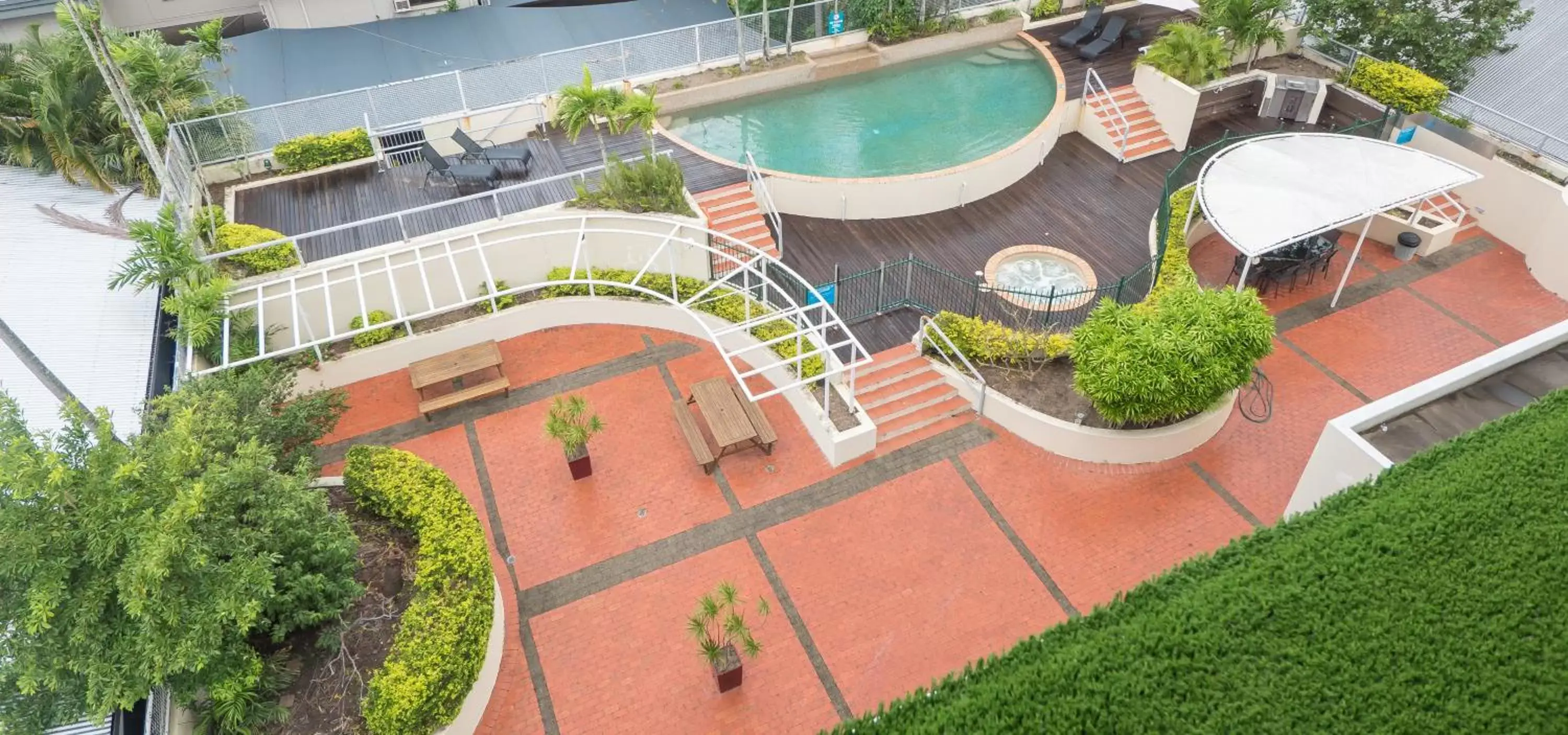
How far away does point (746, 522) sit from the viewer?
15.1m

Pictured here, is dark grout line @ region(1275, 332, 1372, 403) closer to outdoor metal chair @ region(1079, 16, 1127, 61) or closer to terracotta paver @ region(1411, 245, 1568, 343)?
terracotta paver @ region(1411, 245, 1568, 343)

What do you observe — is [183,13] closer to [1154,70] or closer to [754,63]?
[754,63]

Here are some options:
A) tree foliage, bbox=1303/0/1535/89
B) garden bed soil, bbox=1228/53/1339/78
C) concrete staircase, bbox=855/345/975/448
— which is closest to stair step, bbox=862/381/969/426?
concrete staircase, bbox=855/345/975/448

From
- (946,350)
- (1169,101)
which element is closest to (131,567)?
(946,350)

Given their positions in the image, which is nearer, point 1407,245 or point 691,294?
point 691,294

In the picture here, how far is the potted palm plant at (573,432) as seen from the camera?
15172 mm

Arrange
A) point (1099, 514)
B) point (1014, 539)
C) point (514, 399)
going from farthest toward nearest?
point (514, 399), point (1099, 514), point (1014, 539)

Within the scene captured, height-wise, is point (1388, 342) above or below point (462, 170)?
above

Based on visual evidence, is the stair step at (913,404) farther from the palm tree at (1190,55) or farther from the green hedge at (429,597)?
the palm tree at (1190,55)

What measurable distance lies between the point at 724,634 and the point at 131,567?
735cm

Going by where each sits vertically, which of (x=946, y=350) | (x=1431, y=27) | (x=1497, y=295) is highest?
(x=1431, y=27)

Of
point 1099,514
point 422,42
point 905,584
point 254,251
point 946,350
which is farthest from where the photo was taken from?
point 422,42

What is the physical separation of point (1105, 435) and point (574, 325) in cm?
1079

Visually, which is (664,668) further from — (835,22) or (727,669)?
(835,22)
